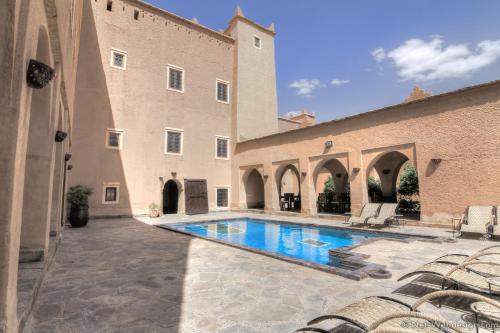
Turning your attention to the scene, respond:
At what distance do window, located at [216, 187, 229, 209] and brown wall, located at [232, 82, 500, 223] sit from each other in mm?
7588

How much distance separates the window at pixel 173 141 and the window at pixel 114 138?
269 centimetres

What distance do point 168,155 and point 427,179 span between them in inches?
545

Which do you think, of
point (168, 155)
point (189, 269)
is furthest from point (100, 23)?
point (189, 269)

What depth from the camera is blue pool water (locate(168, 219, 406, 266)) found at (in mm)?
8703

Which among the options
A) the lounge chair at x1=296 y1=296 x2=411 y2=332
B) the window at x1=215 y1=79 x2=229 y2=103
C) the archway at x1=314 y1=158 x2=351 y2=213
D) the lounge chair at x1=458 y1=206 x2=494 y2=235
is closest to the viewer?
the lounge chair at x1=296 y1=296 x2=411 y2=332

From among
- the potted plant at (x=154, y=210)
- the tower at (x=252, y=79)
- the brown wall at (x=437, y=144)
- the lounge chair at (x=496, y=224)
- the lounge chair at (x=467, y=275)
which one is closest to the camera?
the lounge chair at (x=467, y=275)

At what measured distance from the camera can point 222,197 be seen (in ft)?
65.4

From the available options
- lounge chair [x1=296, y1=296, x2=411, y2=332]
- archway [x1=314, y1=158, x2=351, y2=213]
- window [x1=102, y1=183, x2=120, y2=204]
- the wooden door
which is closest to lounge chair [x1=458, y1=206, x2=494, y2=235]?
archway [x1=314, y1=158, x2=351, y2=213]

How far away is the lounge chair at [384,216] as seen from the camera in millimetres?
10648

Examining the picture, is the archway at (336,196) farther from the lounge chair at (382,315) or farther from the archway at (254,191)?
the lounge chair at (382,315)

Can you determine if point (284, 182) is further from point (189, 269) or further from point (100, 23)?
point (189, 269)

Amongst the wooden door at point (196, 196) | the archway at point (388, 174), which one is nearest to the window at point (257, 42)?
the wooden door at point (196, 196)

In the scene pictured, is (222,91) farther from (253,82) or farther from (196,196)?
(196,196)

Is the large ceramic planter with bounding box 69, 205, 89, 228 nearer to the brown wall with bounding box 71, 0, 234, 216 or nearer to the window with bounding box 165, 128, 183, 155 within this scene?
the brown wall with bounding box 71, 0, 234, 216
